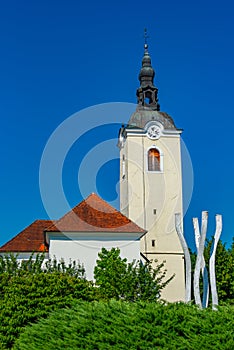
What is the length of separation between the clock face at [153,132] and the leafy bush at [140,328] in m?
32.3

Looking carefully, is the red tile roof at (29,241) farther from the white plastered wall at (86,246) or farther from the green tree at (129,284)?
the green tree at (129,284)

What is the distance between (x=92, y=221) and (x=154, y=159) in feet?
37.8

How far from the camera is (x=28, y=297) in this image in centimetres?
1411

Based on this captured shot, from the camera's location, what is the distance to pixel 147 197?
126 feet

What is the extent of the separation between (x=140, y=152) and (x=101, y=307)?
31765mm

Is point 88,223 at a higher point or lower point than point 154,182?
lower

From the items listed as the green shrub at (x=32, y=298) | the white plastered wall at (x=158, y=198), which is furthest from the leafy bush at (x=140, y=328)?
the white plastered wall at (x=158, y=198)

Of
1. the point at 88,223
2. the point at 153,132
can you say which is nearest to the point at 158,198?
the point at 153,132

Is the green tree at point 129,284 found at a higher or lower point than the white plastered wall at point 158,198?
lower

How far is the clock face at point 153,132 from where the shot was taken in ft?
131

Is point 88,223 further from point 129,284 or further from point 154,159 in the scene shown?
point 154,159

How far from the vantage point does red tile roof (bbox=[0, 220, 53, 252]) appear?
32969 millimetres

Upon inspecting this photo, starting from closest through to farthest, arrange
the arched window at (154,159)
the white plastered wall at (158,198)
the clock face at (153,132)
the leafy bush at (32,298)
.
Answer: the leafy bush at (32,298), the white plastered wall at (158,198), the arched window at (154,159), the clock face at (153,132)

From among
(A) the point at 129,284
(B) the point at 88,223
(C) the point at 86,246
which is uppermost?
(B) the point at 88,223
